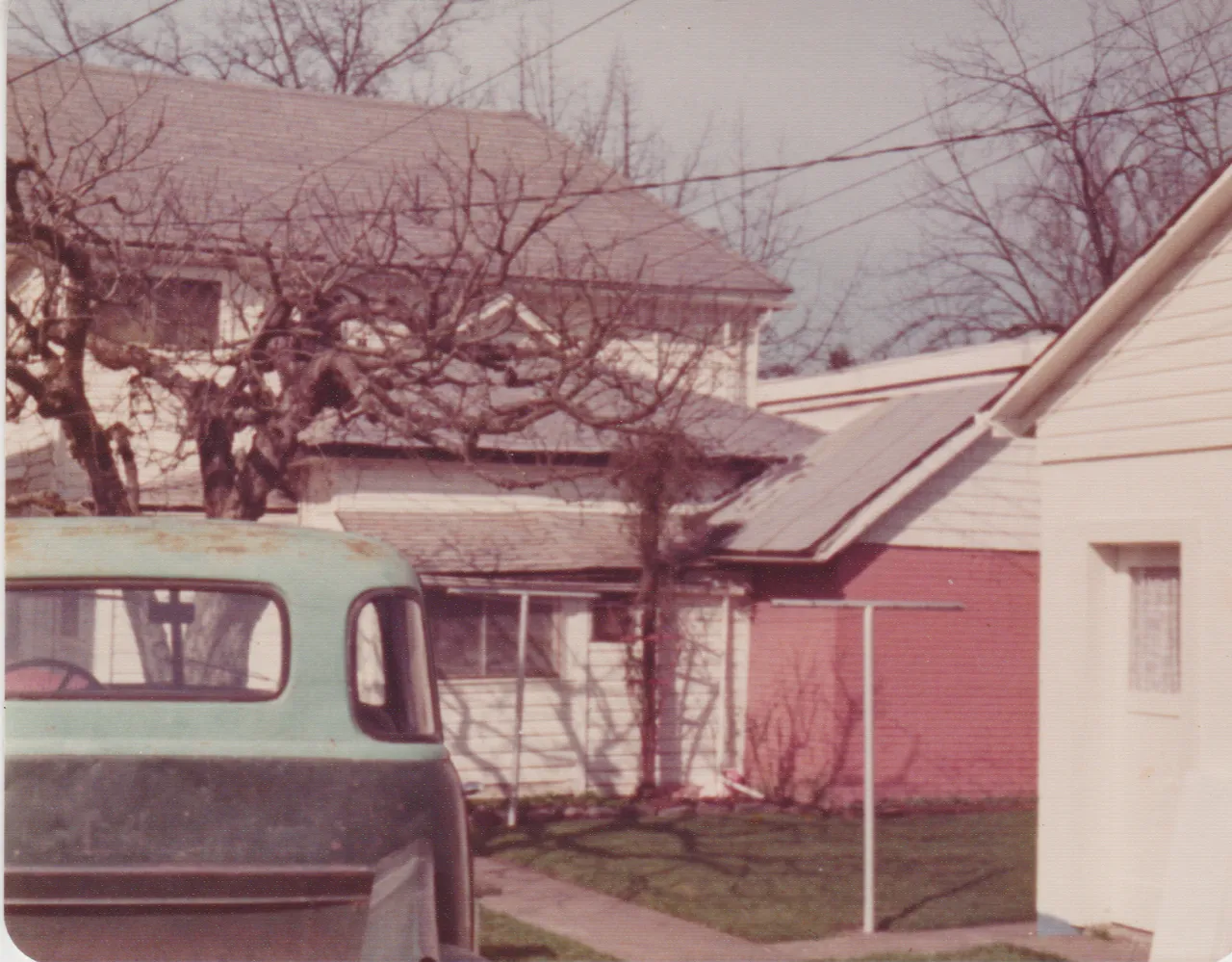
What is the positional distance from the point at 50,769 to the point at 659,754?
36.5ft

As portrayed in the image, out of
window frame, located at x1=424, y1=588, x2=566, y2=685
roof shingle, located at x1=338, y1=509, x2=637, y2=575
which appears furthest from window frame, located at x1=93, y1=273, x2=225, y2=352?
window frame, located at x1=424, y1=588, x2=566, y2=685

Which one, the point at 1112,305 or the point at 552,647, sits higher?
the point at 1112,305

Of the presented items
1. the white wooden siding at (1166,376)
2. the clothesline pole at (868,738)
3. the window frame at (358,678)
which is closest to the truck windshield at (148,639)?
the window frame at (358,678)

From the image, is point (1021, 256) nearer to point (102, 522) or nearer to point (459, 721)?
point (459, 721)

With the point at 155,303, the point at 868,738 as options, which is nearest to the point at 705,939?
the point at 868,738

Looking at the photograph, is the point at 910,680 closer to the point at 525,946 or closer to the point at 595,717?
the point at 595,717

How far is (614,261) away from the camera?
19250 millimetres

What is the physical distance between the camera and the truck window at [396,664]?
5418 mm

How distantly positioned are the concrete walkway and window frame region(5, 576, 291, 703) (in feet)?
12.5

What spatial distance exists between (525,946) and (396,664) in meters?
3.31

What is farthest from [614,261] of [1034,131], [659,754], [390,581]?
[390,581]

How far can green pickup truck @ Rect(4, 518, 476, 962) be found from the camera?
179 inches

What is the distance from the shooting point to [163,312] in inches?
484

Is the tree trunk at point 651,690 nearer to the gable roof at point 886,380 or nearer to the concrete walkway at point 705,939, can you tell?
the gable roof at point 886,380
